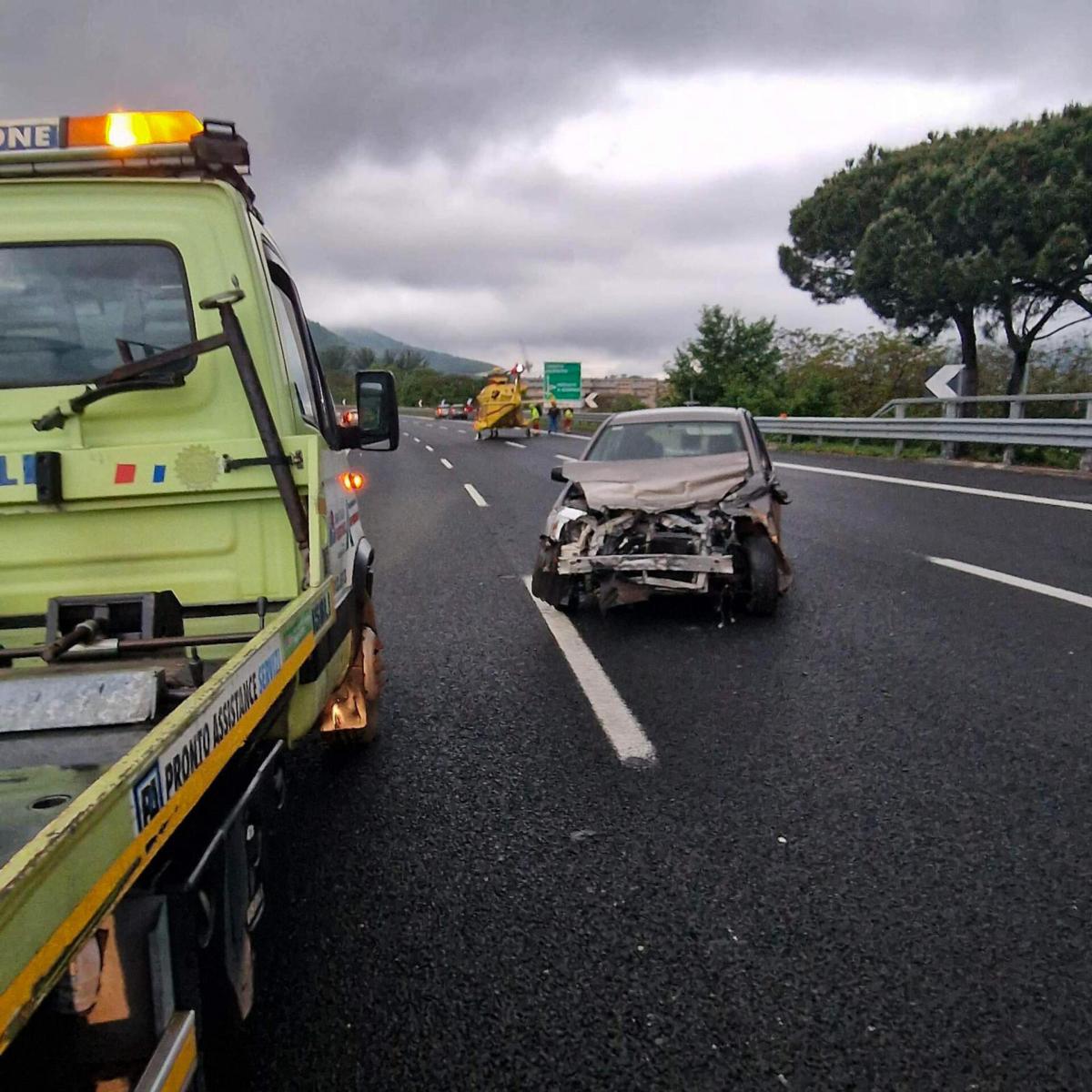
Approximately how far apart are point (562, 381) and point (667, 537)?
3625 centimetres

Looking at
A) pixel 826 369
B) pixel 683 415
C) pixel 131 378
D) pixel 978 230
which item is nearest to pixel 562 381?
pixel 826 369

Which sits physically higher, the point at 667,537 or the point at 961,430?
the point at 961,430

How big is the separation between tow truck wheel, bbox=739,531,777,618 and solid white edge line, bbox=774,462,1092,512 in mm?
6068

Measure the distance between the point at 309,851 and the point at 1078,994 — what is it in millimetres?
2417

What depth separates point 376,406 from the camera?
423cm

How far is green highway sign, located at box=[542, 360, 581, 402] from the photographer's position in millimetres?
41281

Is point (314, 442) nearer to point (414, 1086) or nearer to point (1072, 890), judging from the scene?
point (414, 1086)

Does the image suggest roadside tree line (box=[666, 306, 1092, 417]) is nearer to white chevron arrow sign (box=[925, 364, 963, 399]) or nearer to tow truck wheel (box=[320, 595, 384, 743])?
white chevron arrow sign (box=[925, 364, 963, 399])

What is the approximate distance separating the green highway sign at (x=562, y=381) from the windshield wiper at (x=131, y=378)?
125 feet

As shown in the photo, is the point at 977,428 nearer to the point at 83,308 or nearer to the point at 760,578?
the point at 760,578

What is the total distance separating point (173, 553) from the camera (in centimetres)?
321

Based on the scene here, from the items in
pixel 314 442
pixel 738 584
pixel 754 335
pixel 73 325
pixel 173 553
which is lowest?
pixel 738 584

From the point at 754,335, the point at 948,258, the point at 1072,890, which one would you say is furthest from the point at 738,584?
the point at 754,335

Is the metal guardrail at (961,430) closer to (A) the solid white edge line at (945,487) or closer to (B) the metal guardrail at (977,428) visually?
(B) the metal guardrail at (977,428)
